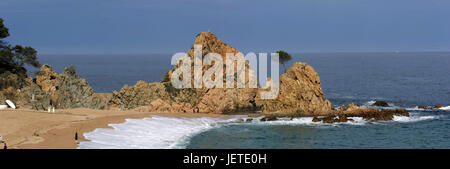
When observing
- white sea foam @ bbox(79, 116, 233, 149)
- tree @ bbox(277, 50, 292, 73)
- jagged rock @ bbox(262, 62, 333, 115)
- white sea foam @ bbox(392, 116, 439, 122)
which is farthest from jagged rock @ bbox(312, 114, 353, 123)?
tree @ bbox(277, 50, 292, 73)

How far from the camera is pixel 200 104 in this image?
233 ft

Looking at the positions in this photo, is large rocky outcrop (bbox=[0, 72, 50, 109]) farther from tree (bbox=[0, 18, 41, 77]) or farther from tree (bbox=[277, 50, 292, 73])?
tree (bbox=[277, 50, 292, 73])

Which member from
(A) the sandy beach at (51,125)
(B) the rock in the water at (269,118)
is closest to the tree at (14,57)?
(A) the sandy beach at (51,125)

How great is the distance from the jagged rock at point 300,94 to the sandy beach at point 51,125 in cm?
1298

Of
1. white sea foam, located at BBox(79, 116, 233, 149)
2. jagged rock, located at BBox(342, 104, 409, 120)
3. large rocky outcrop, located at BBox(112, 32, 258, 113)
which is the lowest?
white sea foam, located at BBox(79, 116, 233, 149)

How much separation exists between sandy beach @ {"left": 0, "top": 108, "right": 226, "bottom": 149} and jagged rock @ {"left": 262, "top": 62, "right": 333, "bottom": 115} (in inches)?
511

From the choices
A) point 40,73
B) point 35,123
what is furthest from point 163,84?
point 35,123

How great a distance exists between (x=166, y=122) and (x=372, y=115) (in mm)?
27779

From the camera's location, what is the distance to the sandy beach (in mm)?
42156

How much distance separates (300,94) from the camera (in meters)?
66.4

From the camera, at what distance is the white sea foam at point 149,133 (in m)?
44.8

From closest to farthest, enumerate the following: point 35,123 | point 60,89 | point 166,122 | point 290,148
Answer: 1. point 290,148
2. point 35,123
3. point 166,122
4. point 60,89

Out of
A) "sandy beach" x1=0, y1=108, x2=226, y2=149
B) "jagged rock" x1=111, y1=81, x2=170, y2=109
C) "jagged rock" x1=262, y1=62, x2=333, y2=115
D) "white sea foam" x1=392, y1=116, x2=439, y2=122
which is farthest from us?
"jagged rock" x1=111, y1=81, x2=170, y2=109

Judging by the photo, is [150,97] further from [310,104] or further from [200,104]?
[310,104]
